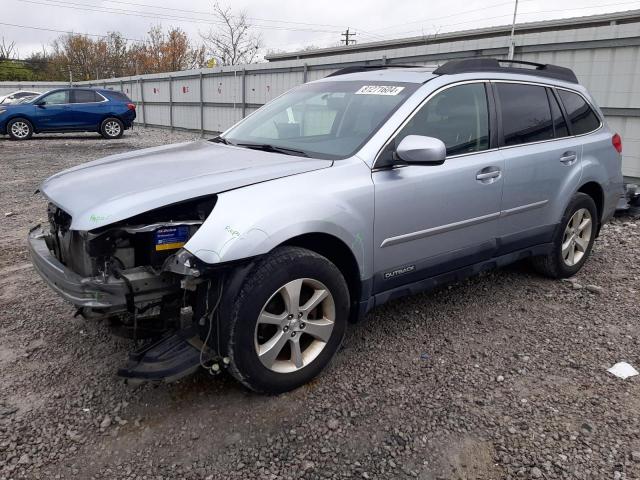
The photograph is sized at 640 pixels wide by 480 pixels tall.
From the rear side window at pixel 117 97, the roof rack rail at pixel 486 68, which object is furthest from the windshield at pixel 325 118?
the rear side window at pixel 117 97

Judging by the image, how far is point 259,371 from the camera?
103 inches

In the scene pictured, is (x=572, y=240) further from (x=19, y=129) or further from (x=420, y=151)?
(x=19, y=129)

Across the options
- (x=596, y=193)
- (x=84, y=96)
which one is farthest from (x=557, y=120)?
(x=84, y=96)

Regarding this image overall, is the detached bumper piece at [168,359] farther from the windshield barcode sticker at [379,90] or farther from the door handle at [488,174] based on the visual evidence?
the door handle at [488,174]

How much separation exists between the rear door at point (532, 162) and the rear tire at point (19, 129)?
17047 mm

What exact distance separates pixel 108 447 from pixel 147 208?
3.72 feet

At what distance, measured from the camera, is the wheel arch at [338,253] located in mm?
2771

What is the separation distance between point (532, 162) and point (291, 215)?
2212 millimetres

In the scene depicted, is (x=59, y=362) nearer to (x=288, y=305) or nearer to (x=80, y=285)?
(x=80, y=285)

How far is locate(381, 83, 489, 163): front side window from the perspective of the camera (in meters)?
3.24

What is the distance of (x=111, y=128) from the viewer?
1748 centimetres

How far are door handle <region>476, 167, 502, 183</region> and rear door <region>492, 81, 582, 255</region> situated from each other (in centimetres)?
12

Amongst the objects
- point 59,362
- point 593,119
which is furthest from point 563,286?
point 59,362

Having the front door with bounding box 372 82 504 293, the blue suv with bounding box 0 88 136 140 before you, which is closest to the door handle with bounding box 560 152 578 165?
the front door with bounding box 372 82 504 293
